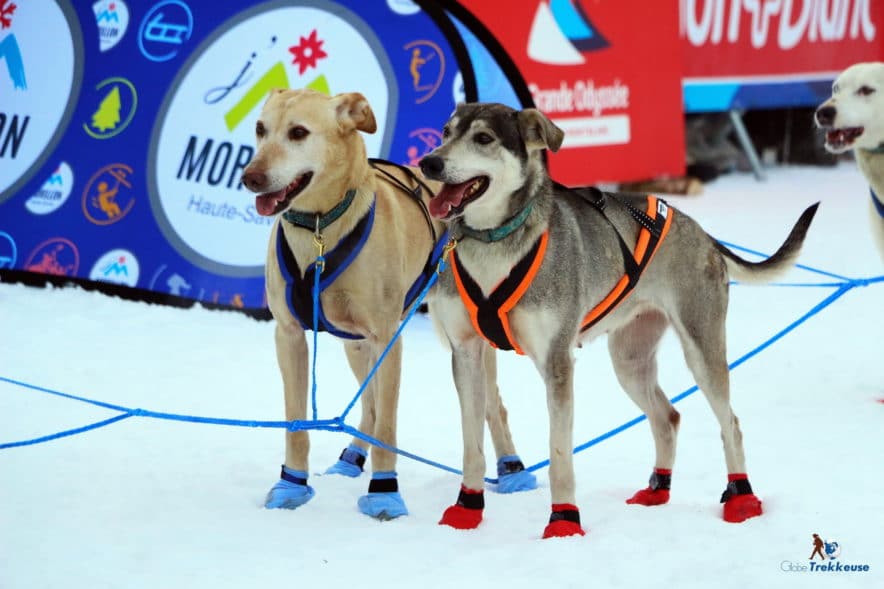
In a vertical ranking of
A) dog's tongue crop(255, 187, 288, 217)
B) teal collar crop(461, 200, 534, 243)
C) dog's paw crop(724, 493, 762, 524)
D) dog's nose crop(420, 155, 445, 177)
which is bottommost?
dog's paw crop(724, 493, 762, 524)

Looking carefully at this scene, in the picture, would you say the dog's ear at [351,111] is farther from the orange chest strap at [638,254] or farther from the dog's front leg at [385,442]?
the orange chest strap at [638,254]

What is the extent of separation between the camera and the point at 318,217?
13.4 ft

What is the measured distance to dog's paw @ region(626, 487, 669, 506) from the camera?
166 inches

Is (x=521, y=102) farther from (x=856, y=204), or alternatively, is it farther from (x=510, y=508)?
(x=856, y=204)

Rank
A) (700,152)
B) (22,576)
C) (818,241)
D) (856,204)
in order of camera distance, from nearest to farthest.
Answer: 1. (22,576)
2. (818,241)
3. (856,204)
4. (700,152)

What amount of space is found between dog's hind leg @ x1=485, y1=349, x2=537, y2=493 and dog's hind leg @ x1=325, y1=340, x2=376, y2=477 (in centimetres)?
53

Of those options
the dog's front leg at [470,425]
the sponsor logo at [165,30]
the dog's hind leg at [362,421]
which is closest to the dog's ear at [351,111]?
the dog's front leg at [470,425]

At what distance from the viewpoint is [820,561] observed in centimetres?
352

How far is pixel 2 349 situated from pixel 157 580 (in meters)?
3.42

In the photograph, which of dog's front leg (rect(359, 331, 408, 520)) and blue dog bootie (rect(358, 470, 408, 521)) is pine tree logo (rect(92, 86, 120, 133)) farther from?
blue dog bootie (rect(358, 470, 408, 521))

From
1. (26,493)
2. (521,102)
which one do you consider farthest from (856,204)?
(26,493)

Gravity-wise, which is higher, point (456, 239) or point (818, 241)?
point (456, 239)

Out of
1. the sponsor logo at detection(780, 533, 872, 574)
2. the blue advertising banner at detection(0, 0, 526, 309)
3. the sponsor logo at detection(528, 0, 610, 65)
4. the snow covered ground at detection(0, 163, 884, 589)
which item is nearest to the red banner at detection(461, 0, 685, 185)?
the sponsor logo at detection(528, 0, 610, 65)

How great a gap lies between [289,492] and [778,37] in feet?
33.6
